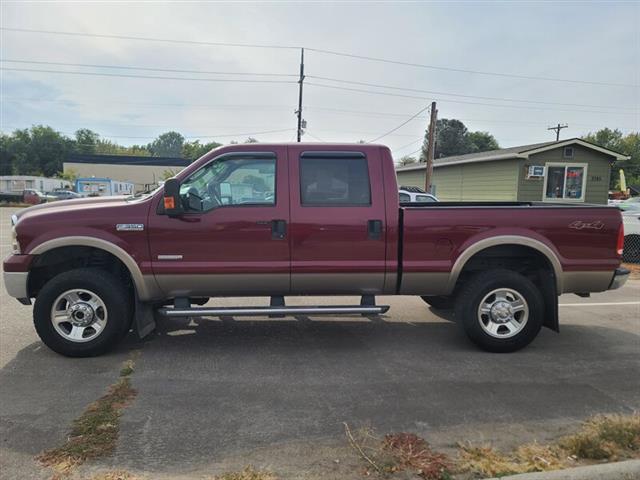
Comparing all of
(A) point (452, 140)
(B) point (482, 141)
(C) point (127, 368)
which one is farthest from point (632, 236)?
(B) point (482, 141)

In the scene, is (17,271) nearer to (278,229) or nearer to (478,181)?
(278,229)

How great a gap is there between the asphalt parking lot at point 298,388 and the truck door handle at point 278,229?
1.24 m

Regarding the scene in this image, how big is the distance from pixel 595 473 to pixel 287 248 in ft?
9.96

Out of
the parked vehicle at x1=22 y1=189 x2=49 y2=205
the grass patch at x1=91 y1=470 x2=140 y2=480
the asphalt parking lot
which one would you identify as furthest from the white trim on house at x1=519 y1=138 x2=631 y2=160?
the parked vehicle at x1=22 y1=189 x2=49 y2=205

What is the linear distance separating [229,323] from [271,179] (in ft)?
7.17

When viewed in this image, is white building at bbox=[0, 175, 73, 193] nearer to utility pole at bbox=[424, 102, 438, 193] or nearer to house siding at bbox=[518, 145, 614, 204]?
utility pole at bbox=[424, 102, 438, 193]

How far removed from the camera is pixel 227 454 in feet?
10.0

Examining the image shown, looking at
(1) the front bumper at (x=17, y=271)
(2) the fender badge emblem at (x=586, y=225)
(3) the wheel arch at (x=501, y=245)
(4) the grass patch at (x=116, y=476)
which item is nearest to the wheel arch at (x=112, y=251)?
(1) the front bumper at (x=17, y=271)

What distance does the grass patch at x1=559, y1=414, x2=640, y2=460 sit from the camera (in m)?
3.05

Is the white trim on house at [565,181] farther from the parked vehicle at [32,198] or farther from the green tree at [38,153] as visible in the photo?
the green tree at [38,153]

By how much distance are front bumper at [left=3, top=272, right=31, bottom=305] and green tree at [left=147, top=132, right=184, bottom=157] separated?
182 meters

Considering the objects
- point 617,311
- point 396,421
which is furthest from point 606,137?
point 396,421

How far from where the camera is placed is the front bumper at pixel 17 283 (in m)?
4.64

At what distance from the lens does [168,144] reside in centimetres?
18412
